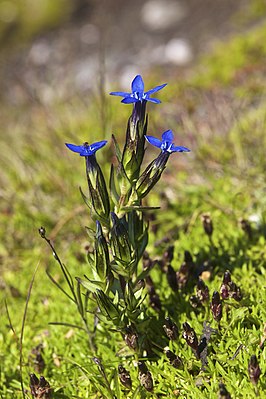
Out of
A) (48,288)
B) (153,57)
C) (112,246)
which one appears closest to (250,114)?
(48,288)

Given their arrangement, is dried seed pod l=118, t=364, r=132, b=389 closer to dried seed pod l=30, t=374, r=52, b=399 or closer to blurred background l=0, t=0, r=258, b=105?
dried seed pod l=30, t=374, r=52, b=399

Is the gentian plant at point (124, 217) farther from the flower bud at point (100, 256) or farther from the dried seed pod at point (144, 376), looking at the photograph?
the dried seed pod at point (144, 376)

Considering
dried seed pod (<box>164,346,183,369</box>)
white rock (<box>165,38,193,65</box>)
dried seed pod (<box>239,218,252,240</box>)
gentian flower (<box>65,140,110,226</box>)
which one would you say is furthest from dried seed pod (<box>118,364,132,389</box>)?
white rock (<box>165,38,193,65</box>)

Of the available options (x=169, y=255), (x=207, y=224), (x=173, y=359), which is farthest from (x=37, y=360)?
(x=207, y=224)

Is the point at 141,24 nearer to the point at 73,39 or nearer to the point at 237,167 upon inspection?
the point at 73,39

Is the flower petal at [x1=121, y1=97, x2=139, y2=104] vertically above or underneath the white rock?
underneath

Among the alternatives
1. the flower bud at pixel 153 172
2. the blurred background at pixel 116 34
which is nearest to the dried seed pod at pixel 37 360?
the flower bud at pixel 153 172
